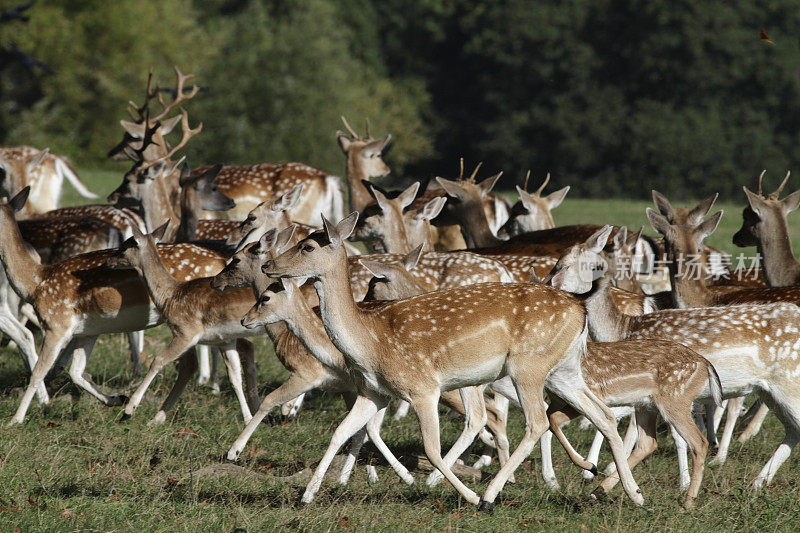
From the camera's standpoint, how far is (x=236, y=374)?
687cm

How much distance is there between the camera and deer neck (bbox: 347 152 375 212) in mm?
10773

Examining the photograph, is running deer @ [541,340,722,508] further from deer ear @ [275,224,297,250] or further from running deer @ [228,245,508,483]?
deer ear @ [275,224,297,250]

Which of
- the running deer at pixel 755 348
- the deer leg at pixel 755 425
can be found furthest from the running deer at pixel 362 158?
the running deer at pixel 755 348

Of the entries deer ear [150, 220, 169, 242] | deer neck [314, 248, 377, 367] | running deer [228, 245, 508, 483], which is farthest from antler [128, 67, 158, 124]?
deer neck [314, 248, 377, 367]

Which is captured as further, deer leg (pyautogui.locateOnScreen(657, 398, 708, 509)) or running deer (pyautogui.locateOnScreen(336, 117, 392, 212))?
running deer (pyautogui.locateOnScreen(336, 117, 392, 212))

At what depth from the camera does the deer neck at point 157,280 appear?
6.70 meters

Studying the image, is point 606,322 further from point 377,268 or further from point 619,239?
point 377,268

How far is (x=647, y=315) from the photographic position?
250 inches

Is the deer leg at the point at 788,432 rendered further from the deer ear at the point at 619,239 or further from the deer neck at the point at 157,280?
the deer neck at the point at 157,280

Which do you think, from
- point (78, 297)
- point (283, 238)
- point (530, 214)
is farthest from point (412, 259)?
point (530, 214)

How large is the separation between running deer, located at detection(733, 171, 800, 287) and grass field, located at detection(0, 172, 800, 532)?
1.24m

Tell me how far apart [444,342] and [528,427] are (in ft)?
1.93

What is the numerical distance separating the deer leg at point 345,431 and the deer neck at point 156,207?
4547 mm

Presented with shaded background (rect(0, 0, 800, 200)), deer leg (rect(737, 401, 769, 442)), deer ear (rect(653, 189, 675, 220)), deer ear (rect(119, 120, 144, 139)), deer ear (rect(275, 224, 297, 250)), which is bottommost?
shaded background (rect(0, 0, 800, 200))
